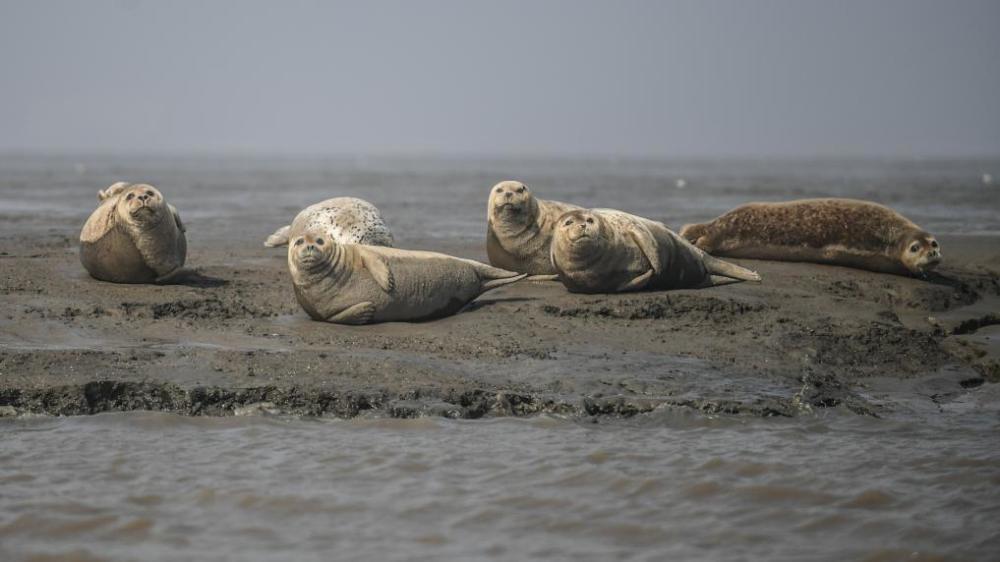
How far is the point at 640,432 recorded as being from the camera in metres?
6.40

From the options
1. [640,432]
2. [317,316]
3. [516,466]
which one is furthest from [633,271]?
[516,466]

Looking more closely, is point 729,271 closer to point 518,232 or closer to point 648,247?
point 648,247

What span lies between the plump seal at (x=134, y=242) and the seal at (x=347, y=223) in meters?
1.80

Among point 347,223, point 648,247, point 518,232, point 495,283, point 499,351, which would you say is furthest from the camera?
point 347,223

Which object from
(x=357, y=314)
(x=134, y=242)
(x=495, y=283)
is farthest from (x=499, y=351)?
(x=134, y=242)

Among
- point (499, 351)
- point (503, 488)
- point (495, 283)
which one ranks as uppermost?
point (495, 283)

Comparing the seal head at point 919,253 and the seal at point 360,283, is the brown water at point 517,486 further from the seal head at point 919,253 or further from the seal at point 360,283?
the seal head at point 919,253

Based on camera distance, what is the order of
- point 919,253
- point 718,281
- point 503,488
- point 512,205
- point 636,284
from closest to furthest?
point 503,488, point 636,284, point 718,281, point 512,205, point 919,253

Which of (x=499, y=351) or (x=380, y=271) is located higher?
(x=380, y=271)

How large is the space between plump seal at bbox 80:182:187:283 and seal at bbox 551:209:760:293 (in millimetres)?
2989

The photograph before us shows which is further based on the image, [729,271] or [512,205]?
[512,205]

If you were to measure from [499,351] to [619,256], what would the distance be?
2015 mm

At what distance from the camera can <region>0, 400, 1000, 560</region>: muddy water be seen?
4945 millimetres

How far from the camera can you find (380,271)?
322 inches
